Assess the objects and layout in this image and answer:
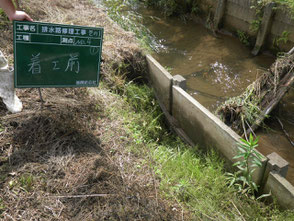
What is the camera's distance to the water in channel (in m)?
5.27

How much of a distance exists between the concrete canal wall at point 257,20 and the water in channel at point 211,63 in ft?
1.22

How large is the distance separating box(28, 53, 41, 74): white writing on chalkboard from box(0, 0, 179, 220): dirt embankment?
0.58 m

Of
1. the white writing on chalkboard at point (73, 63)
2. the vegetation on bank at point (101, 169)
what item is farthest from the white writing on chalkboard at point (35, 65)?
the vegetation on bank at point (101, 169)

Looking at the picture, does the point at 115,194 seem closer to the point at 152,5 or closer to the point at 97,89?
the point at 97,89

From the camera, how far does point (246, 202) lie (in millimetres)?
3521

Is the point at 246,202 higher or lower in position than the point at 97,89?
lower

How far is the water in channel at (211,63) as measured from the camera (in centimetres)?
527

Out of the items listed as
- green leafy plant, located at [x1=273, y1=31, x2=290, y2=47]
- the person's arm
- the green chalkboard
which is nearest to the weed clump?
green leafy plant, located at [x1=273, y1=31, x2=290, y2=47]

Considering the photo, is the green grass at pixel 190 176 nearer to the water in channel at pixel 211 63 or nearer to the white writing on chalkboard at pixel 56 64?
the white writing on chalkboard at pixel 56 64

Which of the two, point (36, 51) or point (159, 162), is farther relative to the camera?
point (159, 162)

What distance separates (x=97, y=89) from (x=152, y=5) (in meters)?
6.64

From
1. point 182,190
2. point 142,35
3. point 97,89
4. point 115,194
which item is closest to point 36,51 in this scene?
point 97,89

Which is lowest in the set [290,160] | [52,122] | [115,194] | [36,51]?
[290,160]

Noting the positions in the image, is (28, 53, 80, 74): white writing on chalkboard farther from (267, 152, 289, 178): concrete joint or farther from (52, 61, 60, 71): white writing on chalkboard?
(267, 152, 289, 178): concrete joint
